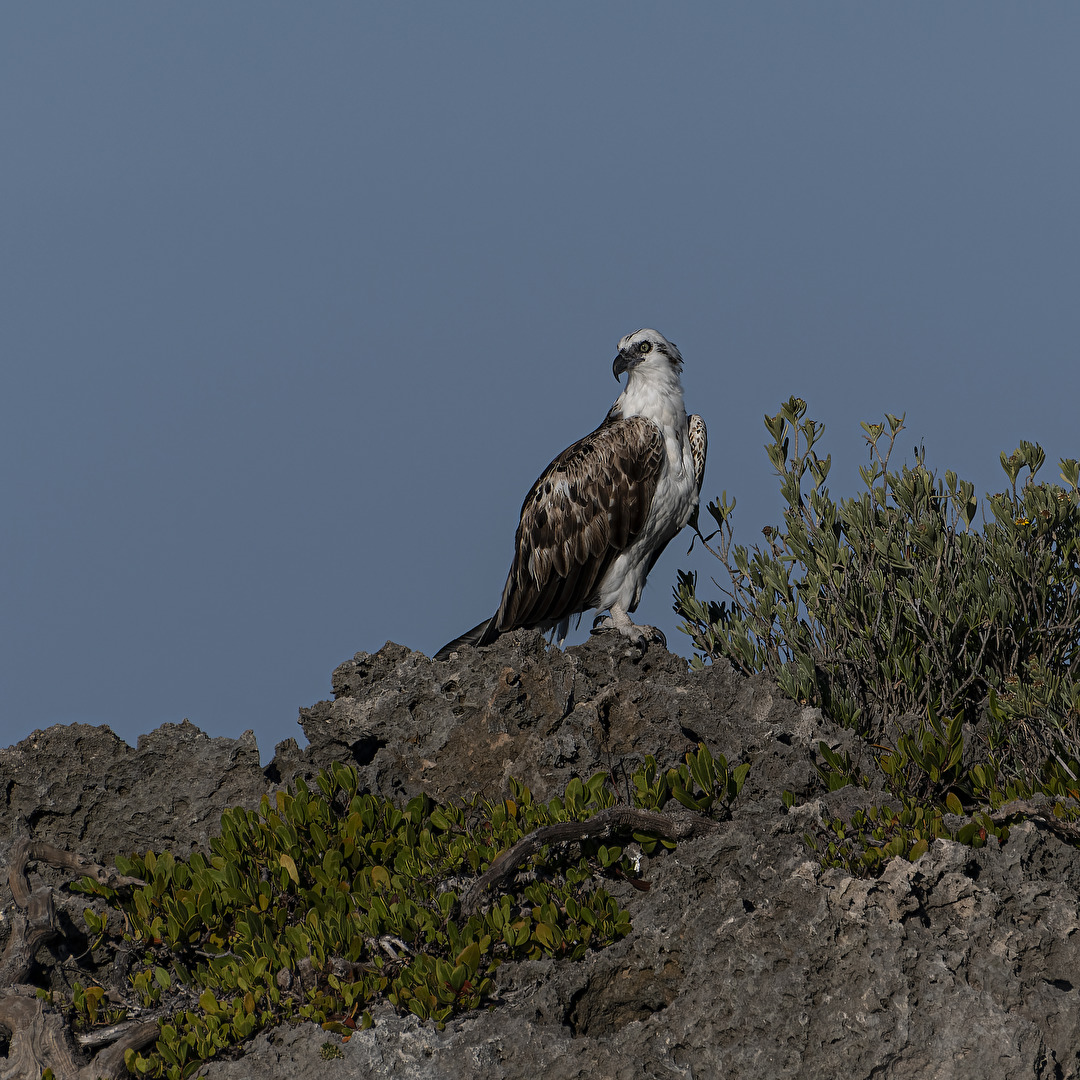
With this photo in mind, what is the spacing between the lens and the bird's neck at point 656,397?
1064 centimetres

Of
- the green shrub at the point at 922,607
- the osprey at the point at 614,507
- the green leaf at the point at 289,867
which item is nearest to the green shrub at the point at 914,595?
A: the green shrub at the point at 922,607

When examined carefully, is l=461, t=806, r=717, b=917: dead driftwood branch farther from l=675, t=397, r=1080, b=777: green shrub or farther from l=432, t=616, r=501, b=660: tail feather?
l=432, t=616, r=501, b=660: tail feather

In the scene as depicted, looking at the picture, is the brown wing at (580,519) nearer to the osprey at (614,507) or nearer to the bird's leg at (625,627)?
the osprey at (614,507)

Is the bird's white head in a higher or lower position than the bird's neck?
higher

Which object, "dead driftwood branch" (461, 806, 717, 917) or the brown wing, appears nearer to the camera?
"dead driftwood branch" (461, 806, 717, 917)

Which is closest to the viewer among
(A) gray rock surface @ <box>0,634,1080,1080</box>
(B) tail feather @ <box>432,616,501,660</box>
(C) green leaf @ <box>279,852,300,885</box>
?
(A) gray rock surface @ <box>0,634,1080,1080</box>

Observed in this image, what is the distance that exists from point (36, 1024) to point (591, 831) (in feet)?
9.00

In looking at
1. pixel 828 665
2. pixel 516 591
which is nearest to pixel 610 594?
pixel 516 591

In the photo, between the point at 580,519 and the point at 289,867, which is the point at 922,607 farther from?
the point at 289,867

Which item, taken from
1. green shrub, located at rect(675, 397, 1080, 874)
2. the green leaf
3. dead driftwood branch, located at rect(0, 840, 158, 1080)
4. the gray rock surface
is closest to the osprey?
green shrub, located at rect(675, 397, 1080, 874)

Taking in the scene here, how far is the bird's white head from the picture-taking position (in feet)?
35.5

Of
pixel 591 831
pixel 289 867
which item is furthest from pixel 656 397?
pixel 289 867

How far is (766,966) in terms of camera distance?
4.39 meters

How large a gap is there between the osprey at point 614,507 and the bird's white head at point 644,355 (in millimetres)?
10
